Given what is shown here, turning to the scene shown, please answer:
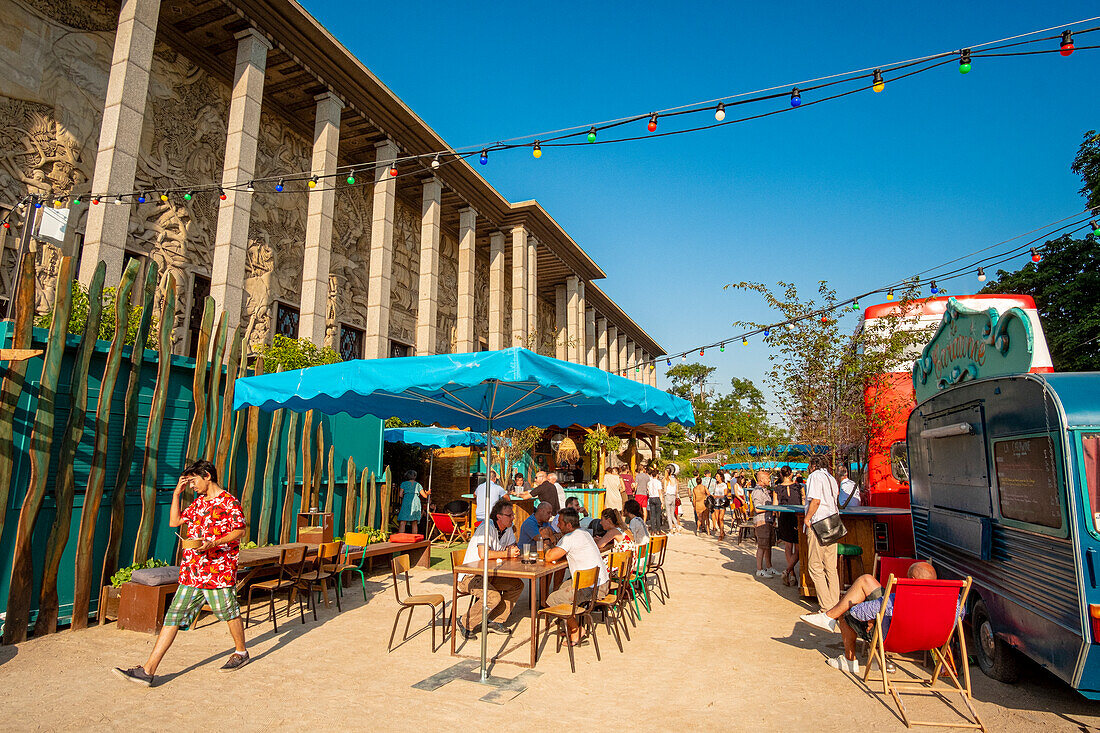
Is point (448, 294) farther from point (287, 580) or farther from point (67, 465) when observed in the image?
point (67, 465)

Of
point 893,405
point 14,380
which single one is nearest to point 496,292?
point 893,405

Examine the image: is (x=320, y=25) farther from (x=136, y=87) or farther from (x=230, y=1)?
(x=136, y=87)

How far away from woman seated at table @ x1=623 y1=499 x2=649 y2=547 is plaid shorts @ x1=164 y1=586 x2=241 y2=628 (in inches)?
182

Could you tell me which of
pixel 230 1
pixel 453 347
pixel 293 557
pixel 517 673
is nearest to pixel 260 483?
pixel 293 557

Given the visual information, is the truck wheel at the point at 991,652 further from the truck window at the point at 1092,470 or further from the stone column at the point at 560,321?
the stone column at the point at 560,321

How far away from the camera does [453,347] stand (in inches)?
1006

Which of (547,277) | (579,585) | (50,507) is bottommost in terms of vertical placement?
(579,585)

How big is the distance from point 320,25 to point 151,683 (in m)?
16.4

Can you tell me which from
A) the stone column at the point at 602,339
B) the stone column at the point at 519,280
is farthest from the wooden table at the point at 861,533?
the stone column at the point at 602,339

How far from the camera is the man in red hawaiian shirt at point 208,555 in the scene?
5.21 meters

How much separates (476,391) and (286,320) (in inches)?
505

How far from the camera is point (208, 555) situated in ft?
17.3

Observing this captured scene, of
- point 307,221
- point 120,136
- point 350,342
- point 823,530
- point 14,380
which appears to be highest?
point 307,221

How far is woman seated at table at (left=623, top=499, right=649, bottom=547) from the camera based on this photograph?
27.8ft
